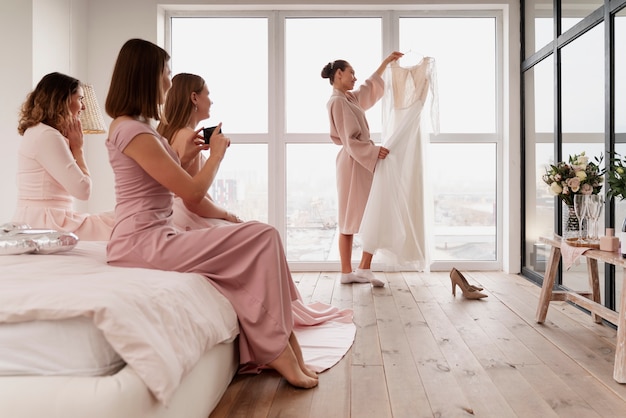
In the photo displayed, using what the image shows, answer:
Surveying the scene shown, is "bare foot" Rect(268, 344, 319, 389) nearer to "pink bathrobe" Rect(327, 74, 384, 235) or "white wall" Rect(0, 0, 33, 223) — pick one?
"pink bathrobe" Rect(327, 74, 384, 235)

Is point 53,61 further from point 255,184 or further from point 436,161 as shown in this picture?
point 436,161

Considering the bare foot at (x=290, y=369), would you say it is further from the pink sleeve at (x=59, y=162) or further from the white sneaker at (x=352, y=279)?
the white sneaker at (x=352, y=279)

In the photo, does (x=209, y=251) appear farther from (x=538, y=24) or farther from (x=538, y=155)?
(x=538, y=24)

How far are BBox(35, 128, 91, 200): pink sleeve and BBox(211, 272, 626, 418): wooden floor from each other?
123cm

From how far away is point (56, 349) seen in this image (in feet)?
3.98

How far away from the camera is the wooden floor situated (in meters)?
1.78

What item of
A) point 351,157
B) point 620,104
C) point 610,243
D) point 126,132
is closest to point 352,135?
point 351,157

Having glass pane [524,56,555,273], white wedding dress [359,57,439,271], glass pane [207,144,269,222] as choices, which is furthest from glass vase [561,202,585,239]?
glass pane [207,144,269,222]

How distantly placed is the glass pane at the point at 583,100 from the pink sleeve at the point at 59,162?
8.59 feet

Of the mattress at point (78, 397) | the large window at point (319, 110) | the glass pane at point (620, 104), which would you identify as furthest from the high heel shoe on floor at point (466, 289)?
the mattress at point (78, 397)

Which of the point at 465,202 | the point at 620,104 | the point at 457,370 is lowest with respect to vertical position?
the point at 457,370

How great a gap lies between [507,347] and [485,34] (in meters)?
3.22

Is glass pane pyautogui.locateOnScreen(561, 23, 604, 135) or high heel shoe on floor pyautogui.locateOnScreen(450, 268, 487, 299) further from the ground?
glass pane pyautogui.locateOnScreen(561, 23, 604, 135)

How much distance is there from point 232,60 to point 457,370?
3.55m
